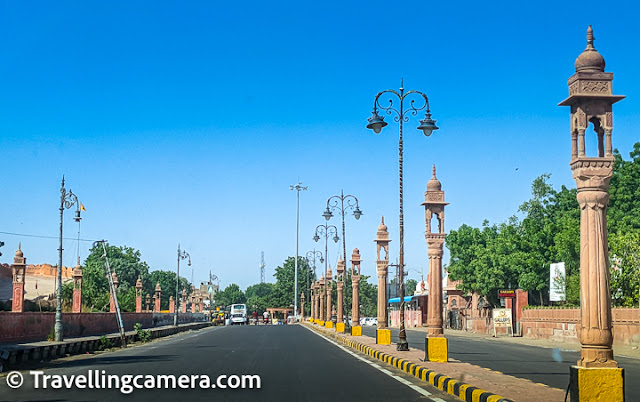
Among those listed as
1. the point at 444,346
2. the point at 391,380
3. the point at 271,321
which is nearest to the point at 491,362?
the point at 444,346

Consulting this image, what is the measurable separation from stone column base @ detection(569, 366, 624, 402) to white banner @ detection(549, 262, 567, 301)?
3946 centimetres

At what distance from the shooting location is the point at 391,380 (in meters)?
16.6

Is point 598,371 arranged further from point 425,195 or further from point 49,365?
point 49,365

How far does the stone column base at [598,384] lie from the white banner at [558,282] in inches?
1554

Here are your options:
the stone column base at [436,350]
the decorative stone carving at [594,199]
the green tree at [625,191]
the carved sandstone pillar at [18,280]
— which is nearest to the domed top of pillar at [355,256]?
the carved sandstone pillar at [18,280]

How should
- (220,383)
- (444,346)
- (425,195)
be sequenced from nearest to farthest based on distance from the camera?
1. (220,383)
2. (444,346)
3. (425,195)

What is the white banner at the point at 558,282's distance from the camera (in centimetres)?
4800

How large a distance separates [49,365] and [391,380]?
38.9ft

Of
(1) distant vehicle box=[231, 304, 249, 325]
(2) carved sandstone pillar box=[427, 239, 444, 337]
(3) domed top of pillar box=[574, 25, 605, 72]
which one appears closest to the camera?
(3) domed top of pillar box=[574, 25, 605, 72]

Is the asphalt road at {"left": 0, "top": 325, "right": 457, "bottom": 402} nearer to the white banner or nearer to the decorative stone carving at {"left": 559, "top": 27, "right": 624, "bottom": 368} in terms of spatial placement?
the decorative stone carving at {"left": 559, "top": 27, "right": 624, "bottom": 368}

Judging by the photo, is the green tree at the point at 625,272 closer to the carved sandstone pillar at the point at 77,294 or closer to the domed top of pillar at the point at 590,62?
the domed top of pillar at the point at 590,62

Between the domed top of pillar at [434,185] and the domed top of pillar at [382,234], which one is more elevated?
the domed top of pillar at [434,185]

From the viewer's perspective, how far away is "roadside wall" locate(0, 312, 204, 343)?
32.5m

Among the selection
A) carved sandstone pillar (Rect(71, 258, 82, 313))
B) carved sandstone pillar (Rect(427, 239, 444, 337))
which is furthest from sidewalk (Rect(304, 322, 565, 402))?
carved sandstone pillar (Rect(71, 258, 82, 313))
